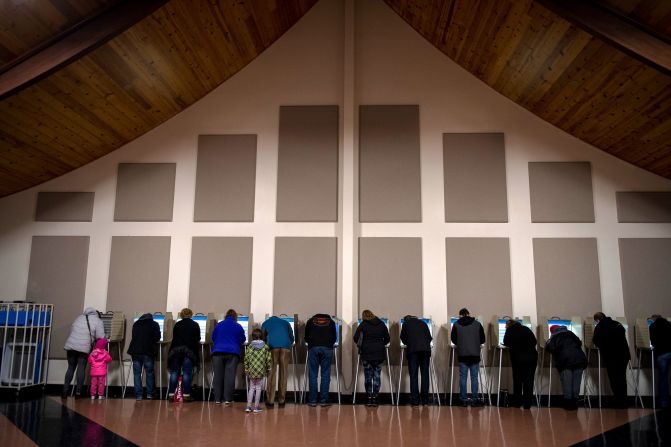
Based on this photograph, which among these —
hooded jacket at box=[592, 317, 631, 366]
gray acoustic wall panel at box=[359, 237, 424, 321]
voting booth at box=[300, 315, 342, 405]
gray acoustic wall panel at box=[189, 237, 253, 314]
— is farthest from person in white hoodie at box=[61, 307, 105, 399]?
hooded jacket at box=[592, 317, 631, 366]

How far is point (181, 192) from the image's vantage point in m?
8.65

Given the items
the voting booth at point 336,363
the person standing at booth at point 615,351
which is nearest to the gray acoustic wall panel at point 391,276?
the voting booth at point 336,363

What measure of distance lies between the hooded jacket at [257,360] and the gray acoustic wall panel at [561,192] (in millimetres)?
4571

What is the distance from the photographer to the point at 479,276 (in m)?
8.13

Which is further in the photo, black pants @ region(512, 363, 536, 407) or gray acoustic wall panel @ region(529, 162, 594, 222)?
gray acoustic wall panel @ region(529, 162, 594, 222)

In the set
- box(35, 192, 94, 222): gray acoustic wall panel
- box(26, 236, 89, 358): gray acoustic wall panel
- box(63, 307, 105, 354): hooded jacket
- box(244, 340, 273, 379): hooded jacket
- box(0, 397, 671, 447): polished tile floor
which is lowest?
Result: box(0, 397, 671, 447): polished tile floor

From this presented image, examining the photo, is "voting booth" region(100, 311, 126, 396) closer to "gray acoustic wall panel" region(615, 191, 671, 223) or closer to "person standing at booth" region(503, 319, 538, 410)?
"person standing at booth" region(503, 319, 538, 410)

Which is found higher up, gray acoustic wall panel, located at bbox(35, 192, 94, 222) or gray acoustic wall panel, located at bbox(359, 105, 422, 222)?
gray acoustic wall panel, located at bbox(359, 105, 422, 222)

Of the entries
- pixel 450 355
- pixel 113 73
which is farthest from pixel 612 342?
pixel 113 73

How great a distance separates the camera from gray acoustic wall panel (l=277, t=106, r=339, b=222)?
847 centimetres

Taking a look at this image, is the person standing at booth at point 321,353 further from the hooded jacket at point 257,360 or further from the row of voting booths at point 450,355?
the hooded jacket at point 257,360

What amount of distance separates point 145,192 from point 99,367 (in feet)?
9.06

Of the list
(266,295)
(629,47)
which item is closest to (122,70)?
(266,295)

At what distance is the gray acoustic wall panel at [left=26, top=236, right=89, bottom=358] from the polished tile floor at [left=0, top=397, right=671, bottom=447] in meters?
1.57
